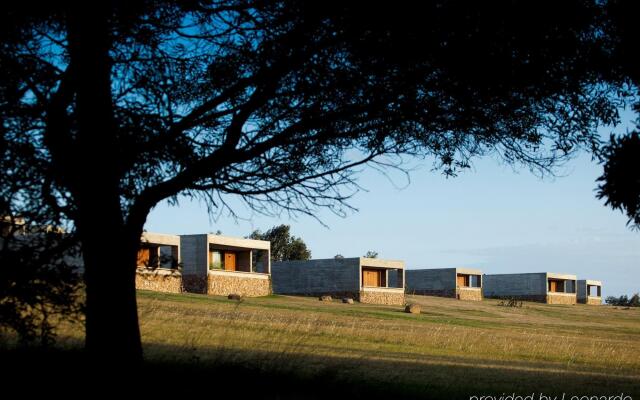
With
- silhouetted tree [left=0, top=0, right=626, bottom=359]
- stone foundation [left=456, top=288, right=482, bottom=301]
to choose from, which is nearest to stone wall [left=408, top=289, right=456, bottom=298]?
stone foundation [left=456, top=288, right=482, bottom=301]

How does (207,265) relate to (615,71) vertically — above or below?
below

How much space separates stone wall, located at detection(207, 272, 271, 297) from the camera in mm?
48188

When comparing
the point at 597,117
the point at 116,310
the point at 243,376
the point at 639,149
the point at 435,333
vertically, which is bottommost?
the point at 435,333

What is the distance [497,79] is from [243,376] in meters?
4.72

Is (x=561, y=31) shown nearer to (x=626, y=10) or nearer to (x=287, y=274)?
(x=626, y=10)

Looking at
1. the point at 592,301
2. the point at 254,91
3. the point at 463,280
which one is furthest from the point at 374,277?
the point at 254,91

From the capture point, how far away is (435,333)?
29.0m

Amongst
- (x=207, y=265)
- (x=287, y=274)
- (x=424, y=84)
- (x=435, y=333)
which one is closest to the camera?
(x=424, y=84)

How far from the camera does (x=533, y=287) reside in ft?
283

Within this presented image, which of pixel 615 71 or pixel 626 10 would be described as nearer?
pixel 626 10

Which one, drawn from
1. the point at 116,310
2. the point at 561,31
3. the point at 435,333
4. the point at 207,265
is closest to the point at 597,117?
the point at 561,31

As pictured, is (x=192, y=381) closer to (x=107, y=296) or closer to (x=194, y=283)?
(x=107, y=296)

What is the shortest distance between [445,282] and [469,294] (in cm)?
263

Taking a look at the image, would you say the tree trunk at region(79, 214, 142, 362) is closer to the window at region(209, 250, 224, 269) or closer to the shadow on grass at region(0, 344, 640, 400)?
the shadow on grass at region(0, 344, 640, 400)
